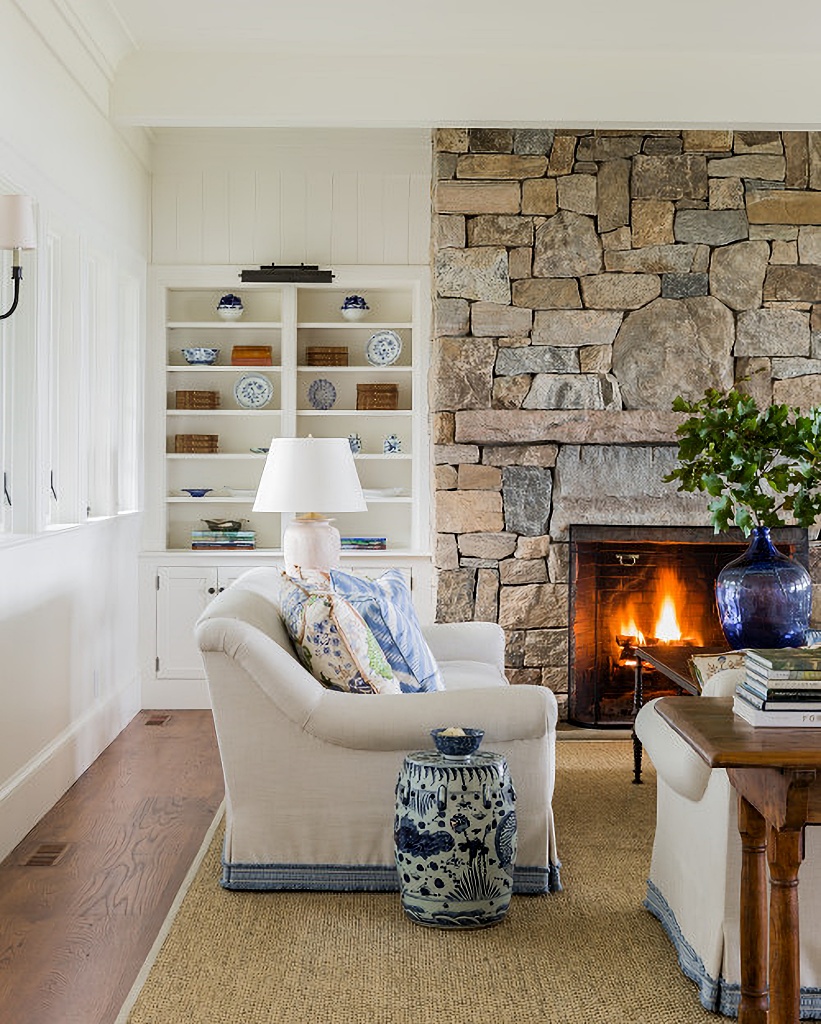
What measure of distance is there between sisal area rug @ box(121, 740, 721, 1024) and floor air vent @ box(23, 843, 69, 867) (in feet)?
1.61

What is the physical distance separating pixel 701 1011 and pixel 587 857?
1058 millimetres

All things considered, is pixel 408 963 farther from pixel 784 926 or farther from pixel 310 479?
pixel 310 479

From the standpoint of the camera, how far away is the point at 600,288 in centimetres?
544

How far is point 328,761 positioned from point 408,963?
66 centimetres

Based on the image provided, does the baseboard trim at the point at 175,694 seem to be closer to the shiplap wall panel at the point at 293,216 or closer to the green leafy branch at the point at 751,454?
the shiplap wall panel at the point at 293,216

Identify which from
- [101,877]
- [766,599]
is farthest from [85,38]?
[766,599]

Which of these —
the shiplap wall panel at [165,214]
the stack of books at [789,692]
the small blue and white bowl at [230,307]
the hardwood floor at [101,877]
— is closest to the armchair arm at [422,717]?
the hardwood floor at [101,877]

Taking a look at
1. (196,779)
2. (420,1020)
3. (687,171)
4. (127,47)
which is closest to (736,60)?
(687,171)

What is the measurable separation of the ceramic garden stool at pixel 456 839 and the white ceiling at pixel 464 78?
9.64 ft

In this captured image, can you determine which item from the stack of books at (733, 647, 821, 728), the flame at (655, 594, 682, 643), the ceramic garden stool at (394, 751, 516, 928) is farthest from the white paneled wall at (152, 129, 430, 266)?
Result: the stack of books at (733, 647, 821, 728)

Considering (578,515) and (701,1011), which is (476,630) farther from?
(701,1011)

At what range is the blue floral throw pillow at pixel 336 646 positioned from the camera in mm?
3443

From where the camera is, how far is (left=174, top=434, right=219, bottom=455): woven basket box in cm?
605

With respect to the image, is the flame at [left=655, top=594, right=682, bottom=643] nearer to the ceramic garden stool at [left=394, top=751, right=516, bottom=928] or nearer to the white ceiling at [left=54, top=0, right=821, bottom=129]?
the white ceiling at [left=54, top=0, right=821, bottom=129]
